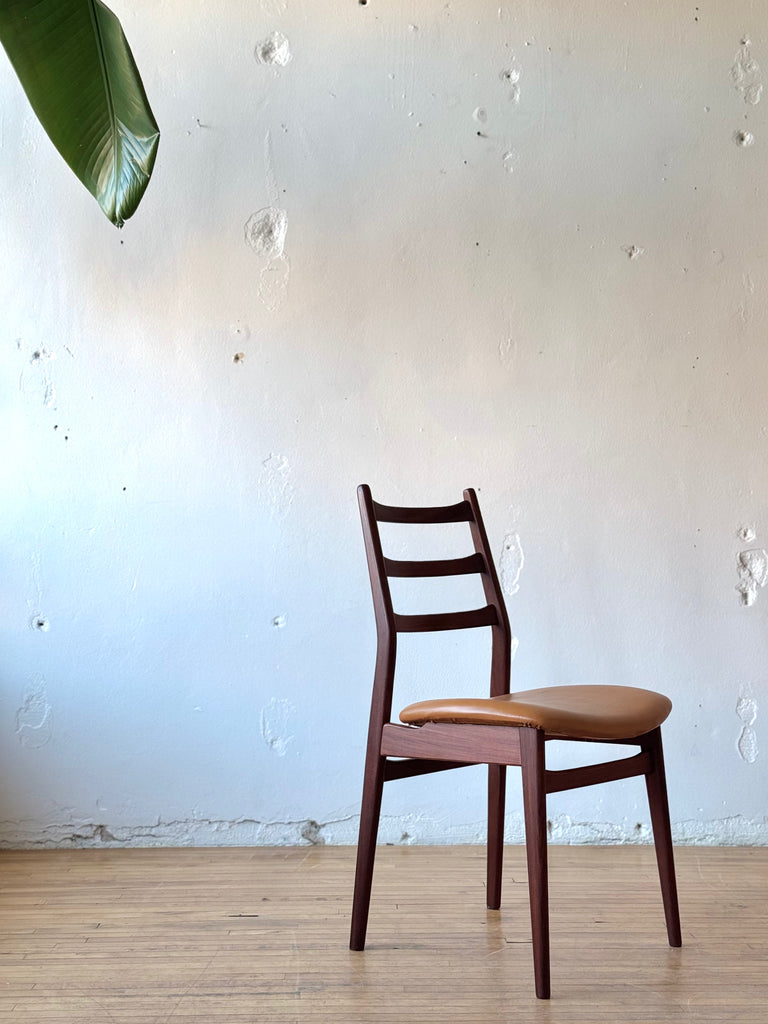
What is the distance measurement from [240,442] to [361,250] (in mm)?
577

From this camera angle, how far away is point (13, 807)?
2.40 m

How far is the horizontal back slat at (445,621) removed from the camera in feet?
6.01

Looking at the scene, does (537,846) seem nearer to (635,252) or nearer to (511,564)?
(511,564)

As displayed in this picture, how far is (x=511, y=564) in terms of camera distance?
7.94ft

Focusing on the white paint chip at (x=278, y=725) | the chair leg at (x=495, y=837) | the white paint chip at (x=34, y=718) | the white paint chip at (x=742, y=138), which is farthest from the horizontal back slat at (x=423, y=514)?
the white paint chip at (x=742, y=138)

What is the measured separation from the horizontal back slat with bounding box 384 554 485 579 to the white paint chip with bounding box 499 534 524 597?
0.40m

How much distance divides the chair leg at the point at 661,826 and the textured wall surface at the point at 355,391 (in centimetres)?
64

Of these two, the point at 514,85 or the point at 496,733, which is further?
the point at 514,85

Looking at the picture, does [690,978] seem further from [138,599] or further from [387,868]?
[138,599]

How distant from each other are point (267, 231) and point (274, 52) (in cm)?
46

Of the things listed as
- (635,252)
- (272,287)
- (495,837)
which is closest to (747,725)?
(495,837)

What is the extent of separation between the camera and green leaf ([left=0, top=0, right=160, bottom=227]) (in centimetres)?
162

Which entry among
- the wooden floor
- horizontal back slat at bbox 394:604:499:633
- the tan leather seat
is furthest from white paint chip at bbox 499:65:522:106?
the wooden floor

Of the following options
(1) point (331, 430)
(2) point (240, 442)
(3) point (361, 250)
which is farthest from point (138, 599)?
(3) point (361, 250)
